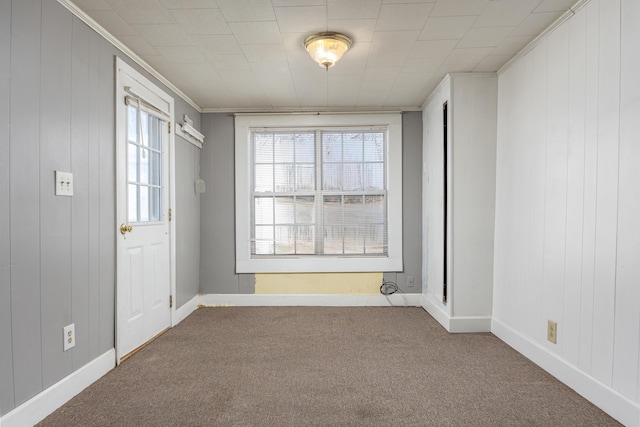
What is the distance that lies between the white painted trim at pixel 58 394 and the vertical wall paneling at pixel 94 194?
0.30ft

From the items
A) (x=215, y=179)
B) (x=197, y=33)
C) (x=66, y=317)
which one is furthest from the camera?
(x=215, y=179)

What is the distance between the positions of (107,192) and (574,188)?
9.96ft

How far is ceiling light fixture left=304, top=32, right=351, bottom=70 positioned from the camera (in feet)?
7.88

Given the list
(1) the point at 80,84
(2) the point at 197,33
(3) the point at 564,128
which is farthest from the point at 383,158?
A: (1) the point at 80,84

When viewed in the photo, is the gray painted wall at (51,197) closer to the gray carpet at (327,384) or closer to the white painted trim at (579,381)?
the gray carpet at (327,384)

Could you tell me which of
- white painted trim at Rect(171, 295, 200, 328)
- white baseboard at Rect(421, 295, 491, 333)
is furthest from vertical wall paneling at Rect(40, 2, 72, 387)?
white baseboard at Rect(421, 295, 491, 333)

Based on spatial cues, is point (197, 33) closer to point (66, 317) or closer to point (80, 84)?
point (80, 84)

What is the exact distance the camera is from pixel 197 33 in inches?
94.3

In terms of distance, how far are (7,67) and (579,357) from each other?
11.2 ft

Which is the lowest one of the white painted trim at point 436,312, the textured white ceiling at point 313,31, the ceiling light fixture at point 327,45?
the white painted trim at point 436,312

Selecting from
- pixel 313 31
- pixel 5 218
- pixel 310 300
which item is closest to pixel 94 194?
pixel 5 218

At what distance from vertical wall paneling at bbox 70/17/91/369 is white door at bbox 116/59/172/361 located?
0.32 metres

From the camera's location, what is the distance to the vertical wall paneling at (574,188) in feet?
6.81

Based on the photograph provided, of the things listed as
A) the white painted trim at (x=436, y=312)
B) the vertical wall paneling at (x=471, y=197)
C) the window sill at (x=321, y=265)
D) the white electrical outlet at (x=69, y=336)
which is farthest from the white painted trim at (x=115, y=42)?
the white painted trim at (x=436, y=312)
